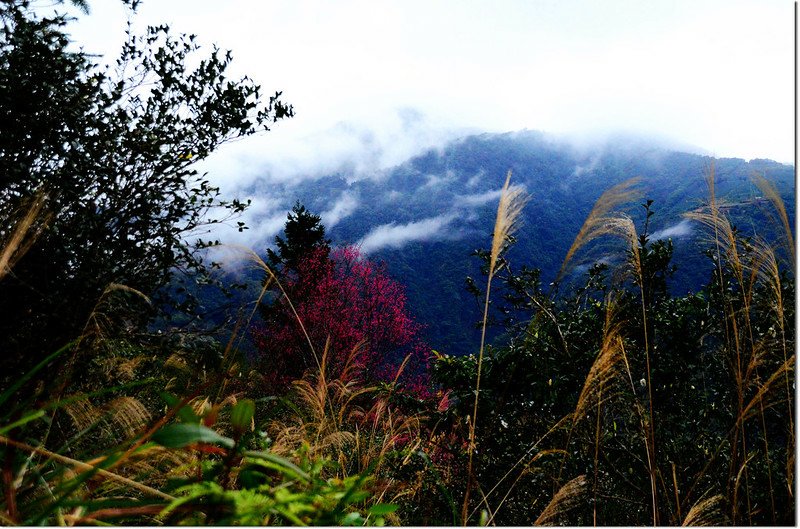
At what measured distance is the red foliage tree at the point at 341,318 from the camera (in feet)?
42.8

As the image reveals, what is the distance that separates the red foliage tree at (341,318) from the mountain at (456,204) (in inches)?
2251

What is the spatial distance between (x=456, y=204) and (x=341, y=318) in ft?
297

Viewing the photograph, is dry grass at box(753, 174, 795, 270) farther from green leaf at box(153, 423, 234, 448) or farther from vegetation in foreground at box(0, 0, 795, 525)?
green leaf at box(153, 423, 234, 448)

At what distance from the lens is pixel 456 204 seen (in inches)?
4031

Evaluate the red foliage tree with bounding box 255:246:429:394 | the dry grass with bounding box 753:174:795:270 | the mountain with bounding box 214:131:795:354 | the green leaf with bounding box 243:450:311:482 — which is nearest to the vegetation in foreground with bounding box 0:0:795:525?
the dry grass with bounding box 753:174:795:270

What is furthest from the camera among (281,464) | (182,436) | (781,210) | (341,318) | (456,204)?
(456,204)

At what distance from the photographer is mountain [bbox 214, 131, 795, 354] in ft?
273

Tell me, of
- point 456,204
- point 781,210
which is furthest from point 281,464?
point 456,204

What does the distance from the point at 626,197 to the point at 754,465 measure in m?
1.52

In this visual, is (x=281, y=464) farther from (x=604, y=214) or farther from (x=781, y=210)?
(x=781, y=210)

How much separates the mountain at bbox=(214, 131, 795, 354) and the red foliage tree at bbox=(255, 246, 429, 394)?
188 feet

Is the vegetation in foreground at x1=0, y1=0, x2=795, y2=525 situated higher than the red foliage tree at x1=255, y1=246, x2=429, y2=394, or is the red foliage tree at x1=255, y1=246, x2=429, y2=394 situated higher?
the vegetation in foreground at x1=0, y1=0, x2=795, y2=525

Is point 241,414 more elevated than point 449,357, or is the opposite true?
point 241,414

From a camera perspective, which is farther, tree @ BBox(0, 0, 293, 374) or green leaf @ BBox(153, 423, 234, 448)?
tree @ BBox(0, 0, 293, 374)
